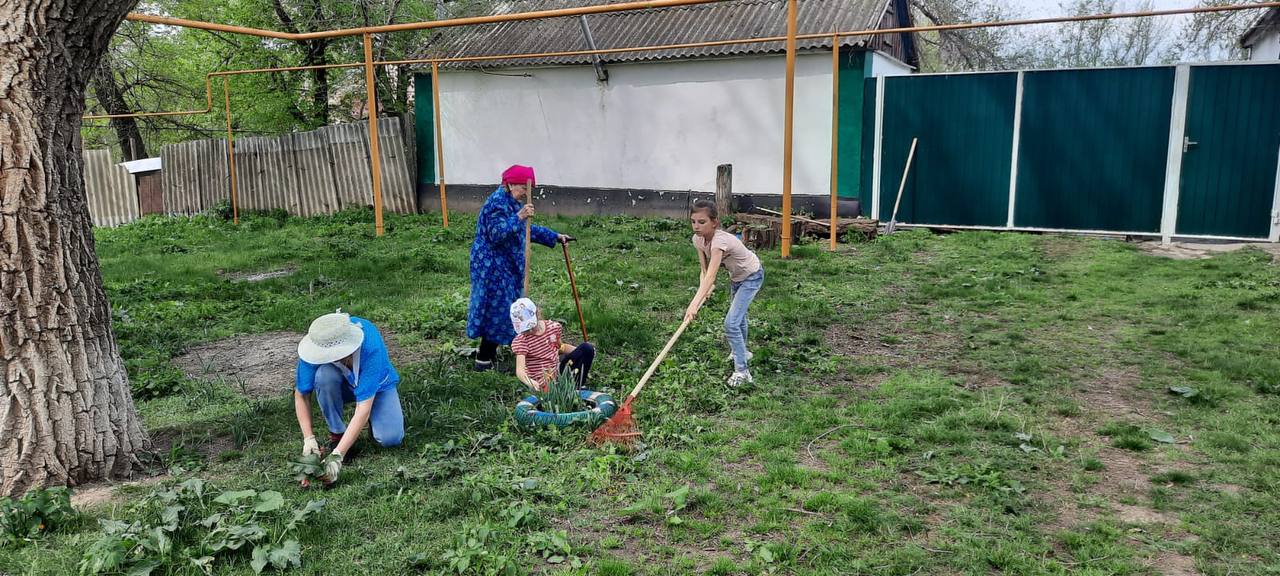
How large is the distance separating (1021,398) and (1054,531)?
1665 mm

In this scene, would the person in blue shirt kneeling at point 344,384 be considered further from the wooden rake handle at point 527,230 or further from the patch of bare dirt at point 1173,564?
the patch of bare dirt at point 1173,564

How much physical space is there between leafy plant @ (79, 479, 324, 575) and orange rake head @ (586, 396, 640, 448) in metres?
1.31

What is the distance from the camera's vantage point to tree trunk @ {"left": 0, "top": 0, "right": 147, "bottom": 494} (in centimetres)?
367

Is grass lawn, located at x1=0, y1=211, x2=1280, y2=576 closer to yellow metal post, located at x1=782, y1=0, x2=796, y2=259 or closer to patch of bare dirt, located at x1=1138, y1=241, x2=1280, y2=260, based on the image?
yellow metal post, located at x1=782, y1=0, x2=796, y2=259

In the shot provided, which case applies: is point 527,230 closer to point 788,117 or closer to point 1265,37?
point 788,117

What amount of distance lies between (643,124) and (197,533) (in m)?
11.0

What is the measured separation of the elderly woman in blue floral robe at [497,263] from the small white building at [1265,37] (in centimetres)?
1238

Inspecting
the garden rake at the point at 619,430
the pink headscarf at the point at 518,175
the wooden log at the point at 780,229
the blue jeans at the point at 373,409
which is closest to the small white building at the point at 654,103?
the wooden log at the point at 780,229

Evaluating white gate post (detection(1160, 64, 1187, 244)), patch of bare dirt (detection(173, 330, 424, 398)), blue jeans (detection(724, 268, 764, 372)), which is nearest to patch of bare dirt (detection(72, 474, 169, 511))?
patch of bare dirt (detection(173, 330, 424, 398))

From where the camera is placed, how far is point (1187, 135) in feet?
33.9

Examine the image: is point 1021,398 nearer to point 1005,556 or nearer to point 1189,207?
point 1005,556

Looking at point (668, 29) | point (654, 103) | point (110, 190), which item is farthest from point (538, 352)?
point (110, 190)

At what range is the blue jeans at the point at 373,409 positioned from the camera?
4.08 meters

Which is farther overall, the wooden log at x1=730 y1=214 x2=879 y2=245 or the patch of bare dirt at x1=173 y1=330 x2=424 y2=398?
the wooden log at x1=730 y1=214 x2=879 y2=245
